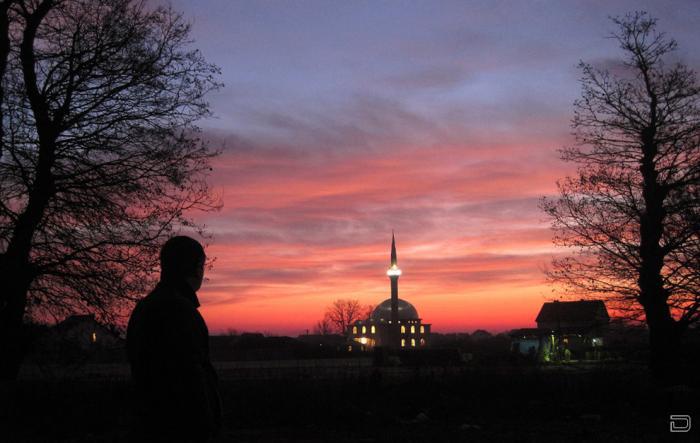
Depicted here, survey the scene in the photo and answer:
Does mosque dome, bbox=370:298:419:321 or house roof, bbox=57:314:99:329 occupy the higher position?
mosque dome, bbox=370:298:419:321

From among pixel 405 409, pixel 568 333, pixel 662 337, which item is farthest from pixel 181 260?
pixel 568 333

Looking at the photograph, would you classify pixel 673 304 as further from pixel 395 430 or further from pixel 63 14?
pixel 63 14

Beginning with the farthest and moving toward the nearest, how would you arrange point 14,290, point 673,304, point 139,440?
point 673,304
point 14,290
point 139,440

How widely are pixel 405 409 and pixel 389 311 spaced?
13543 centimetres

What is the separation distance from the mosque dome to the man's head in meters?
146

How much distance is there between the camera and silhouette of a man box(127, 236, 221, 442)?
362 cm

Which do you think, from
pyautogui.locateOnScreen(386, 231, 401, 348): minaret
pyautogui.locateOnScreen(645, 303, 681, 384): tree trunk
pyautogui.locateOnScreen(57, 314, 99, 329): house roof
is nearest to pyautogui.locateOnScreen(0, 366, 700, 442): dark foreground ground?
pyautogui.locateOnScreen(57, 314, 99, 329): house roof

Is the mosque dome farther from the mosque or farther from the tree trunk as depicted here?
the tree trunk

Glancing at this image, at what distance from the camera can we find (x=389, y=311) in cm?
15012

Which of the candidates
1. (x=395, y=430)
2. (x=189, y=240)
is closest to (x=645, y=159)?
(x=395, y=430)

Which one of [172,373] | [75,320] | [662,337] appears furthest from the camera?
[662,337]

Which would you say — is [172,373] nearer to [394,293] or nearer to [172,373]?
[172,373]

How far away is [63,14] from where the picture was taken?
1602cm

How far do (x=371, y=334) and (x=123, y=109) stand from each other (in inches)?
5345
